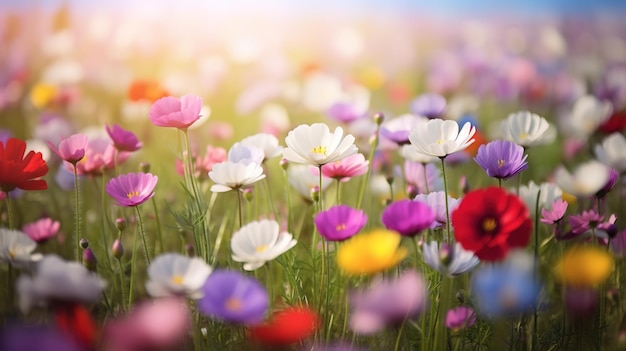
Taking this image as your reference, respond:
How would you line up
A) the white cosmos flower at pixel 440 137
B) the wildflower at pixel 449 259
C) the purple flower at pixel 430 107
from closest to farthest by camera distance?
the wildflower at pixel 449 259 → the white cosmos flower at pixel 440 137 → the purple flower at pixel 430 107

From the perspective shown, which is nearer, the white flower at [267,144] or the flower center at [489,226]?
the flower center at [489,226]

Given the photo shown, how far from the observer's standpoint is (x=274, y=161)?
1.89 m

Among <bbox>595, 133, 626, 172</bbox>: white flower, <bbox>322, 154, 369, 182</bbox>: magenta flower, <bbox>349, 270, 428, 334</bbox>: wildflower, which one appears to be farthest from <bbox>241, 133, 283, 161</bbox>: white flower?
<bbox>595, 133, 626, 172</bbox>: white flower

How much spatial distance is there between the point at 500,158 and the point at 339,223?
0.28 metres

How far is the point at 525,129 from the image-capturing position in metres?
1.05

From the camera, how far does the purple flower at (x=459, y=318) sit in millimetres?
896

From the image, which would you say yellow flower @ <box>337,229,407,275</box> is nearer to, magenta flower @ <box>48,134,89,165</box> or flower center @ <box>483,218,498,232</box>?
flower center @ <box>483,218,498,232</box>

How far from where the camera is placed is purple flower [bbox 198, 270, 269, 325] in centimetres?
65

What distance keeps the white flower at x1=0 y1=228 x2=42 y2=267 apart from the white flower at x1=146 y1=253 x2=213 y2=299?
227mm

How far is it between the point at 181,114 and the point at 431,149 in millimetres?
382

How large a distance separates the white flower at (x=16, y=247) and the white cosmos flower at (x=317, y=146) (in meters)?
0.38

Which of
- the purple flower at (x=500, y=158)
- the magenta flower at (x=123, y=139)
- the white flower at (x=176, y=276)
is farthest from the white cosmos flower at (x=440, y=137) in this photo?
the magenta flower at (x=123, y=139)

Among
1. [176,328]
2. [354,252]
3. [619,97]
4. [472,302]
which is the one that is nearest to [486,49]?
[619,97]

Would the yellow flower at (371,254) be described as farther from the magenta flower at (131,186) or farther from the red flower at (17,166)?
the red flower at (17,166)
